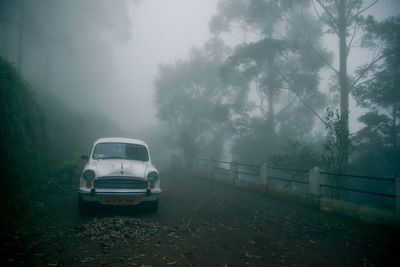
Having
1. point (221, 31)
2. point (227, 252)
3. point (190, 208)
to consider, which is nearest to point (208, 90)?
point (221, 31)

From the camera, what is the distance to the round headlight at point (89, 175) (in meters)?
6.69

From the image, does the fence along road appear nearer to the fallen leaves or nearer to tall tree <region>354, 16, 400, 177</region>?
tall tree <region>354, 16, 400, 177</region>

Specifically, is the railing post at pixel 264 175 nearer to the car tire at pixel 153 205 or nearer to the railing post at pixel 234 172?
the railing post at pixel 234 172

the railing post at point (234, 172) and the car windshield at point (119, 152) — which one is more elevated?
the car windshield at point (119, 152)

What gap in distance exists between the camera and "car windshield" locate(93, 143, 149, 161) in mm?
8203

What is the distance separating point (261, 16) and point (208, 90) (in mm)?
16086

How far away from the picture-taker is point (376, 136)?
1672 cm

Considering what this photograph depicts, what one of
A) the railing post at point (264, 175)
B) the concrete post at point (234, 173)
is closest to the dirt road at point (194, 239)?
the railing post at point (264, 175)

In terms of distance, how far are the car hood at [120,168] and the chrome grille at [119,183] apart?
127mm

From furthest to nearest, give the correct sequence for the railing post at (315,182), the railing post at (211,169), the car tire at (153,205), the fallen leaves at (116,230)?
the railing post at (211,169), the railing post at (315,182), the car tire at (153,205), the fallen leaves at (116,230)

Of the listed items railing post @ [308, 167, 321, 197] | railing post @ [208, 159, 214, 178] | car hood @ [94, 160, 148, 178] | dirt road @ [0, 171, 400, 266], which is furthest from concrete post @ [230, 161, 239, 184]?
car hood @ [94, 160, 148, 178]

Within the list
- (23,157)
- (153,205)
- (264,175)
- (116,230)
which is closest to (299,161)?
(264,175)

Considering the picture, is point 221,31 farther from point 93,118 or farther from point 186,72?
point 93,118

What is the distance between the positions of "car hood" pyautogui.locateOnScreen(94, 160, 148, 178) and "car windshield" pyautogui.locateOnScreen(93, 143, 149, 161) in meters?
0.48
